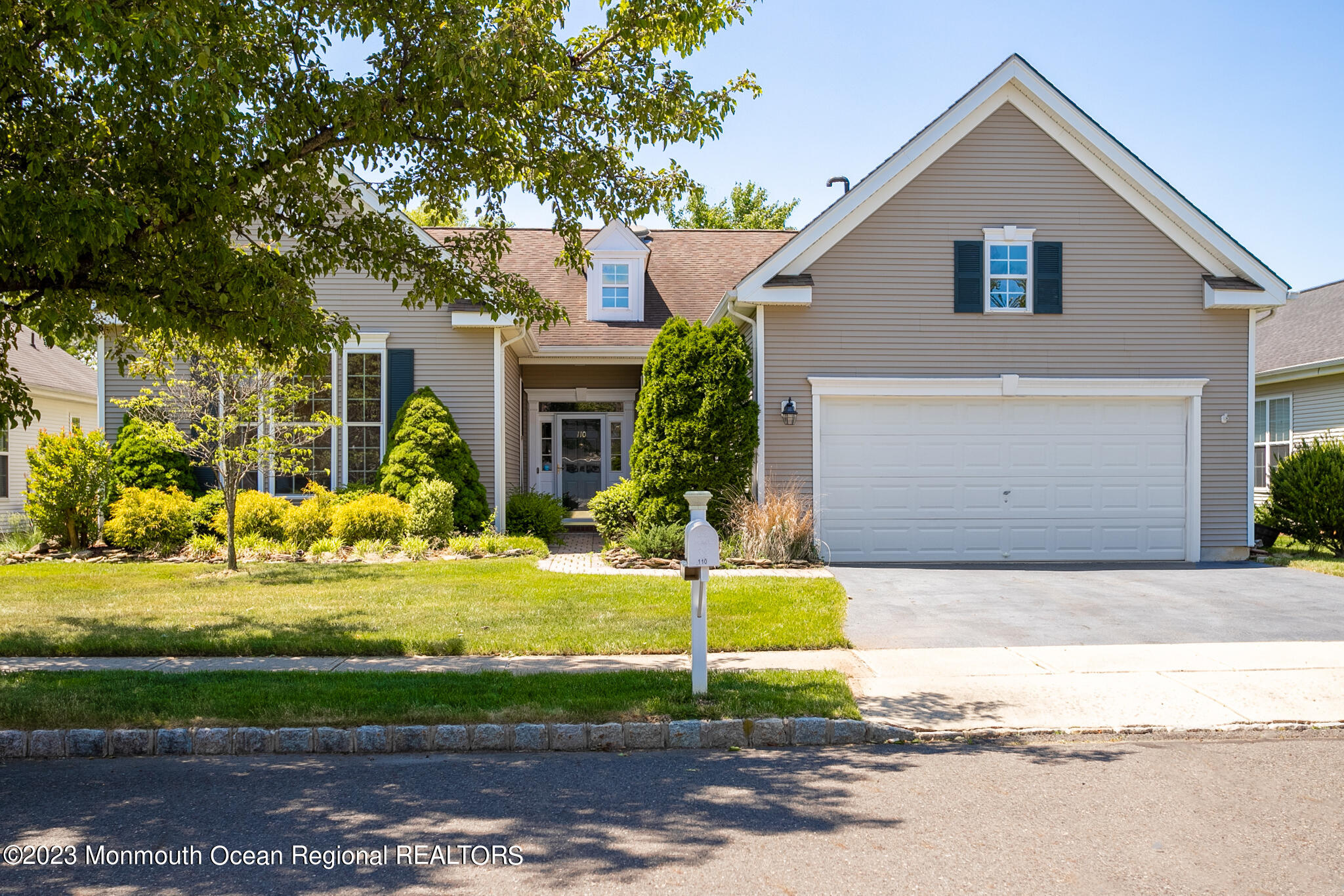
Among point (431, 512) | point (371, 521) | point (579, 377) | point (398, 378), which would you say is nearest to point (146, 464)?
point (371, 521)

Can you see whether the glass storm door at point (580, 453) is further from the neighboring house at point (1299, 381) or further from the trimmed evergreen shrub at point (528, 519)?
the neighboring house at point (1299, 381)

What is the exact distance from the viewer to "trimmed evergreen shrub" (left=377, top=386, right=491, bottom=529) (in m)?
14.9

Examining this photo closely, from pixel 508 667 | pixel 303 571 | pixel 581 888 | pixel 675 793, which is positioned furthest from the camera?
pixel 303 571

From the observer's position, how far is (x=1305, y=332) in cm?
2050

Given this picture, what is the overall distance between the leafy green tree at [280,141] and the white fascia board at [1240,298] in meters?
9.36

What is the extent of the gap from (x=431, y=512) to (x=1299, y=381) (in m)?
17.1

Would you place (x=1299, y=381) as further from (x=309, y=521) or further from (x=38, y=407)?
(x=38, y=407)

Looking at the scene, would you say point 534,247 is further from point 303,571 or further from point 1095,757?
point 1095,757

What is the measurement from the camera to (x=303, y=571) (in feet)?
40.7

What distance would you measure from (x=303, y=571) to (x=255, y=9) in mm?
7095

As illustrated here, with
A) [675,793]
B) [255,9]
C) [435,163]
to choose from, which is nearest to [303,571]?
[435,163]

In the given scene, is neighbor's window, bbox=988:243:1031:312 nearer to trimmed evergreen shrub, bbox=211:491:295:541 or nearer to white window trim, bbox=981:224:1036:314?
white window trim, bbox=981:224:1036:314

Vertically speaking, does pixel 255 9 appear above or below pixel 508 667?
above

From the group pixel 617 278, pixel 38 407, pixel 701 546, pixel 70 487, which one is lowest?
pixel 701 546
